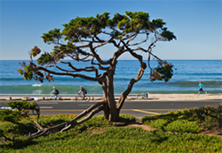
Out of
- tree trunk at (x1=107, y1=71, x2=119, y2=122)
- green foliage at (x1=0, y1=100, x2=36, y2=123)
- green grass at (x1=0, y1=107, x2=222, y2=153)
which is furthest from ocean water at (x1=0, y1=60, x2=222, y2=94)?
green foliage at (x1=0, y1=100, x2=36, y2=123)

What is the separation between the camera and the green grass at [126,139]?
7.85 m

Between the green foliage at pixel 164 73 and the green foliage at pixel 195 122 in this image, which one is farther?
the green foliage at pixel 164 73

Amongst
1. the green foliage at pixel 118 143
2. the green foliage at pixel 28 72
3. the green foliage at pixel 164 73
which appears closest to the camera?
the green foliage at pixel 118 143

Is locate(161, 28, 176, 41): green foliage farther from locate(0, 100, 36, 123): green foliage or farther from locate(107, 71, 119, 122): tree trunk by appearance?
locate(0, 100, 36, 123): green foliage

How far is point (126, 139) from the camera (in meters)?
9.20

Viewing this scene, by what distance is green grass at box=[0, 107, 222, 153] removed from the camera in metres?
7.85

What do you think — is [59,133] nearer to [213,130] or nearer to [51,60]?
[51,60]

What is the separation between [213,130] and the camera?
1018cm

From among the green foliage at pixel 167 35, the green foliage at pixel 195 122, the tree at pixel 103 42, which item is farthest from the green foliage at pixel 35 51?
the green foliage at pixel 195 122

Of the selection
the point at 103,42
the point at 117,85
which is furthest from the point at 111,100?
the point at 117,85

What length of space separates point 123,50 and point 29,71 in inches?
213

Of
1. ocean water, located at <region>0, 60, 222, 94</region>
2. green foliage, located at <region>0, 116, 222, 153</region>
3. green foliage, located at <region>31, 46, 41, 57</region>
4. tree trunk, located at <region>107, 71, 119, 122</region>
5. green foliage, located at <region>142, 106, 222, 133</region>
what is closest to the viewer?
green foliage, located at <region>0, 116, 222, 153</region>

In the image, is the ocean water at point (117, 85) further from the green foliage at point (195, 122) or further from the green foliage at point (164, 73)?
the green foliage at point (164, 73)

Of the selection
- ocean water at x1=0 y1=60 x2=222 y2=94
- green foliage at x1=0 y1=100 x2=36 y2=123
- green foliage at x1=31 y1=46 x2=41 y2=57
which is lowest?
green foliage at x1=0 y1=100 x2=36 y2=123
